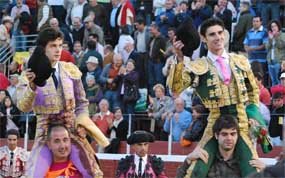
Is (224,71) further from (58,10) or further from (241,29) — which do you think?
(58,10)

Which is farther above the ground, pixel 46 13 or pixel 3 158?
pixel 46 13

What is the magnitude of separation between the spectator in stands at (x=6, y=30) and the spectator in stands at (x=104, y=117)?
4.19 metres

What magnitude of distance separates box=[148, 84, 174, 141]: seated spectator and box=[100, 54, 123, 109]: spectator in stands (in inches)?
28.4

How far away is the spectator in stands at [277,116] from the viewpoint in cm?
1273

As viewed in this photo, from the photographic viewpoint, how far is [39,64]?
832 cm

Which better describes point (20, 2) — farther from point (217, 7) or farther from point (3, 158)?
point (3, 158)

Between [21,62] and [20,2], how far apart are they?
1.57m

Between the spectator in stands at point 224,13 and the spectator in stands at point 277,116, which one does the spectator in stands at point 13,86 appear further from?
the spectator in stands at point 277,116

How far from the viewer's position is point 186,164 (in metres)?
8.24

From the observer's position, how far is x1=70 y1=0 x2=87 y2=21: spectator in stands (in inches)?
679

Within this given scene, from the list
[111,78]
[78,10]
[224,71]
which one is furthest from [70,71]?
[78,10]

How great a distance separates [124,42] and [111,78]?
1045 mm

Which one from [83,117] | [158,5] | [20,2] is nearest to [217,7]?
[158,5]

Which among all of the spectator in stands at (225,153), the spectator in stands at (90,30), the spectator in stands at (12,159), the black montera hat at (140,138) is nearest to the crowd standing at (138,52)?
the spectator in stands at (90,30)
